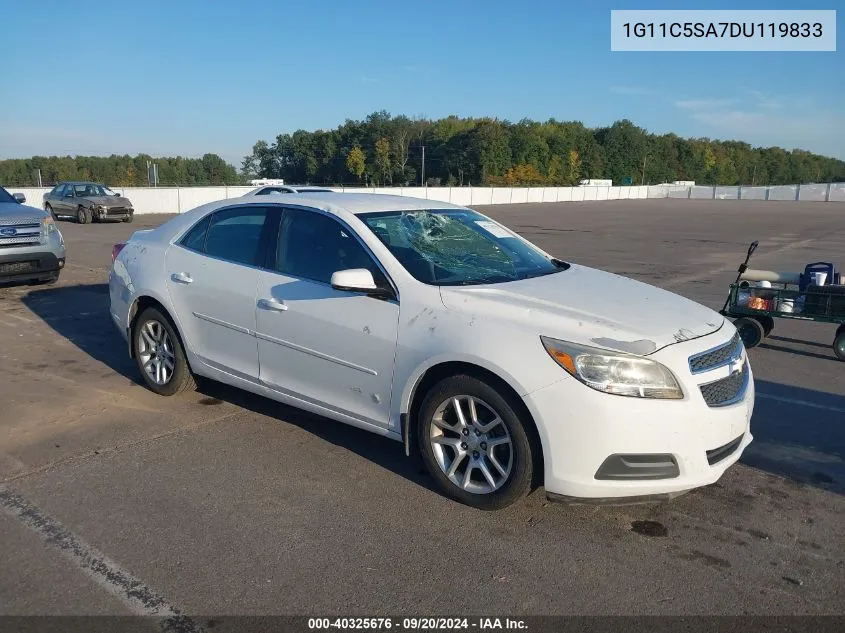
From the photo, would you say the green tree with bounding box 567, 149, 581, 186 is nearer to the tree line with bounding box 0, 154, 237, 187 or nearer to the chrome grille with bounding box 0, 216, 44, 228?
the tree line with bounding box 0, 154, 237, 187

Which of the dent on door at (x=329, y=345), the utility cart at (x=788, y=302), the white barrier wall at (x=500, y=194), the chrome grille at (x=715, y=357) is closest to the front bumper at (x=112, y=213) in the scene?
the white barrier wall at (x=500, y=194)

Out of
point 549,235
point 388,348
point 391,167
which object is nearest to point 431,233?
point 388,348

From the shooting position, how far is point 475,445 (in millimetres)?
3781

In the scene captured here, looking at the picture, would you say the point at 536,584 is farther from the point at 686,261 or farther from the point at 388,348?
the point at 686,261

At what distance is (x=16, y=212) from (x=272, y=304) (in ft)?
24.2

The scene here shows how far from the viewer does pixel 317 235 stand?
4.63 m

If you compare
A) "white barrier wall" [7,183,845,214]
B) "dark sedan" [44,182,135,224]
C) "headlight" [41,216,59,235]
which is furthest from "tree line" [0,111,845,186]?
"headlight" [41,216,59,235]

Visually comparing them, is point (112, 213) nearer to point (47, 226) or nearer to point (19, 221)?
point (47, 226)

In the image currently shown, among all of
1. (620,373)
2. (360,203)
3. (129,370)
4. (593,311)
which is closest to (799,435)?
(593,311)

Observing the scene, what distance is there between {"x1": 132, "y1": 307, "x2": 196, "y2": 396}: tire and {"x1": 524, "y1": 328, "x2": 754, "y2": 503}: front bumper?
306cm

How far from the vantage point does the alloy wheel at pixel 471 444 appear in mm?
3699

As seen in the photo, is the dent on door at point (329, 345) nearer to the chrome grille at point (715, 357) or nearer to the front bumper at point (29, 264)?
the chrome grille at point (715, 357)

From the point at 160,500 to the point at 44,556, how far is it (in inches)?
26.5

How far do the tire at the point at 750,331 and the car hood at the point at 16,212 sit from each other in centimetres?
940
